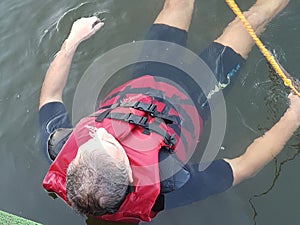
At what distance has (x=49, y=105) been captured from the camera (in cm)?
275

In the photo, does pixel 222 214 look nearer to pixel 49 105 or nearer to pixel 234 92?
pixel 234 92

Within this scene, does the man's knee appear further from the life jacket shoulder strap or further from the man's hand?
the life jacket shoulder strap

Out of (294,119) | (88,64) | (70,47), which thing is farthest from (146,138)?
(88,64)

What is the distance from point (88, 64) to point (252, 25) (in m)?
1.22

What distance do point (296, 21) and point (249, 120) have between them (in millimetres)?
807

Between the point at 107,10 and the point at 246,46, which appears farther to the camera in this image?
the point at 107,10

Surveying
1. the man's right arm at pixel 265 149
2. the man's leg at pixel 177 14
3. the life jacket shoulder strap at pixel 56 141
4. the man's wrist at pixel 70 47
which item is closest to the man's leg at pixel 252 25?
the man's leg at pixel 177 14

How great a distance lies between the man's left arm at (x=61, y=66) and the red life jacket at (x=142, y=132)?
13.1 inches

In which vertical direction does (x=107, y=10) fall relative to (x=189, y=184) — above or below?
above

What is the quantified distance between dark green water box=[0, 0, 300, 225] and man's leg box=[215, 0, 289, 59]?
1.04 ft

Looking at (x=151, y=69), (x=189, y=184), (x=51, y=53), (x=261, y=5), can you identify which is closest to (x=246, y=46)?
(x=261, y=5)

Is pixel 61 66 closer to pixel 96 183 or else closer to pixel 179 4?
pixel 179 4

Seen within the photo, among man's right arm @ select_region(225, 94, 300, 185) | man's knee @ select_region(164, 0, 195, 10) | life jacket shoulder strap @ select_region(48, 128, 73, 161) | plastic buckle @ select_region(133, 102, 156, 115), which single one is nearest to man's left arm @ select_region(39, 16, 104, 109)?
life jacket shoulder strap @ select_region(48, 128, 73, 161)

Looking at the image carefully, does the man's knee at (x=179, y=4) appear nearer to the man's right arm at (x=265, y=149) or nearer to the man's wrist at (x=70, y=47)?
the man's wrist at (x=70, y=47)
